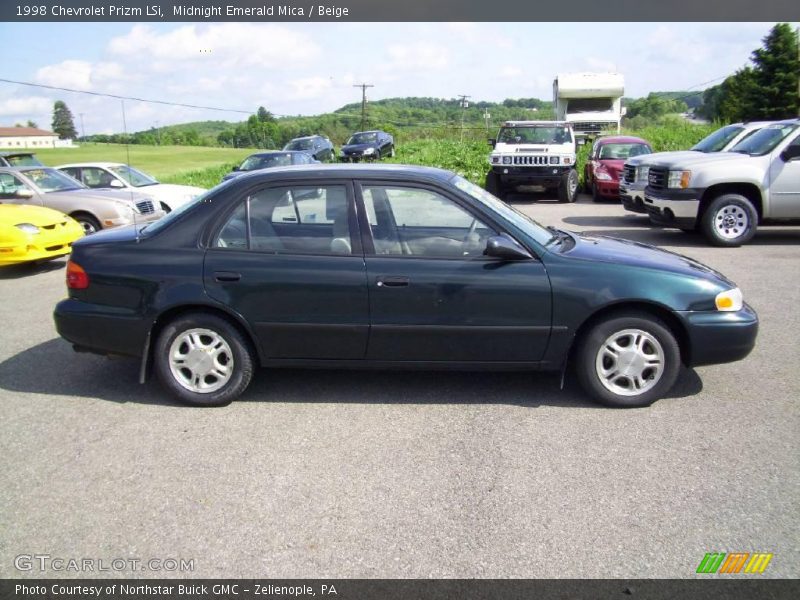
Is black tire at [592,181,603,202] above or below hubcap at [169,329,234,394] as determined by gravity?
above

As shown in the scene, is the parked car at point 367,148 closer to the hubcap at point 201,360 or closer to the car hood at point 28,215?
the car hood at point 28,215

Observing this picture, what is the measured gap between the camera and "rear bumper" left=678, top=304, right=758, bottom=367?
4.52m

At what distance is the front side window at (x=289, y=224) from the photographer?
4655 mm

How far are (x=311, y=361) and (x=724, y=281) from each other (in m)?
2.90

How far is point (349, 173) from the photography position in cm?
474

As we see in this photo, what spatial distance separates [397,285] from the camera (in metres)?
4.49

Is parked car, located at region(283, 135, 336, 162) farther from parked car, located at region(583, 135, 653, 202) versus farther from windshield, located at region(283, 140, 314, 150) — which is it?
parked car, located at region(583, 135, 653, 202)

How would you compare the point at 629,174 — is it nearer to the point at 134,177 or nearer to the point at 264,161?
the point at 134,177

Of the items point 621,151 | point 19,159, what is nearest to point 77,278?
point 19,159

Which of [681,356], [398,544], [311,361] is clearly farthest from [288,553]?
[681,356]

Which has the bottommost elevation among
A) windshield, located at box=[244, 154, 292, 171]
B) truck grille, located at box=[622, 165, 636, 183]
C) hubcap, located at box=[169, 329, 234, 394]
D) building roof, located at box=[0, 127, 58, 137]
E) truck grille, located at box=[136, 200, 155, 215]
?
hubcap, located at box=[169, 329, 234, 394]

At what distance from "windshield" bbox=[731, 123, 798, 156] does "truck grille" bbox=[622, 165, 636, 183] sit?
1996mm

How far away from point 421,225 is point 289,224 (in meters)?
0.92

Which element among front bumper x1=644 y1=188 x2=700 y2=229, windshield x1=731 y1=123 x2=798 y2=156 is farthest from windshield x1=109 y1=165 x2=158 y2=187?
windshield x1=731 y1=123 x2=798 y2=156
